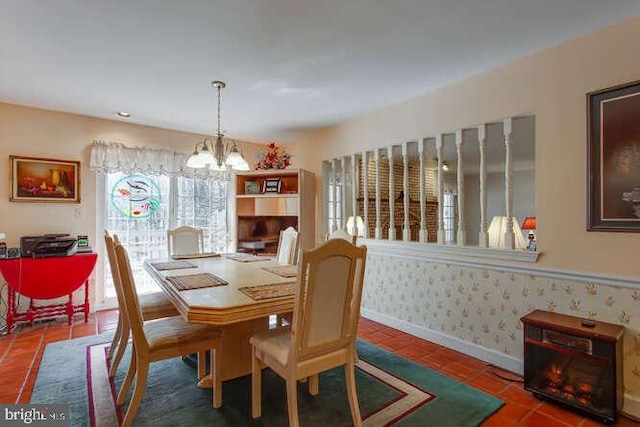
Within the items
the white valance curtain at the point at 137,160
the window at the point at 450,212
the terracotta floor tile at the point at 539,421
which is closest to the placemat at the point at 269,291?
the terracotta floor tile at the point at 539,421

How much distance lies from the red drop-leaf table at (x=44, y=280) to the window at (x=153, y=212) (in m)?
0.54

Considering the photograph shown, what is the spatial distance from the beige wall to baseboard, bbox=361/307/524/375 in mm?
785

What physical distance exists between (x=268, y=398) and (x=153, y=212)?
3.05 meters

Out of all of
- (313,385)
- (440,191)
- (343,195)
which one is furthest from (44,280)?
(440,191)

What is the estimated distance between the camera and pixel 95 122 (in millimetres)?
3812

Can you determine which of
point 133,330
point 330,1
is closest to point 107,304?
point 133,330

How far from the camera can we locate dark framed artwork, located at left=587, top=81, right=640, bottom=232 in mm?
1891

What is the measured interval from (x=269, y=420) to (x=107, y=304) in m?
3.09

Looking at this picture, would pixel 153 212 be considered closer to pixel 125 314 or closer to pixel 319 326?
pixel 125 314

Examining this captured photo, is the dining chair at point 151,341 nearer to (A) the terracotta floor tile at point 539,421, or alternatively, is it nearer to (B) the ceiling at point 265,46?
(B) the ceiling at point 265,46

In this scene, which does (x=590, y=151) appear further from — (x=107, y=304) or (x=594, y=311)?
(x=107, y=304)

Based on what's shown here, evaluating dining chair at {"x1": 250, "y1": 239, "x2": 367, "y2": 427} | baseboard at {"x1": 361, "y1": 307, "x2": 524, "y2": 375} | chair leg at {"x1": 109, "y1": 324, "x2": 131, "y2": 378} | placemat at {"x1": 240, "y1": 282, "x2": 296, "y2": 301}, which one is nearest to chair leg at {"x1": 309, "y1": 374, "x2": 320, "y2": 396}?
dining chair at {"x1": 250, "y1": 239, "x2": 367, "y2": 427}

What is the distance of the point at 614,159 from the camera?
1956 millimetres

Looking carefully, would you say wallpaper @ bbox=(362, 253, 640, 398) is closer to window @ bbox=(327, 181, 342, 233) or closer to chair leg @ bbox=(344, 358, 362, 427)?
window @ bbox=(327, 181, 342, 233)
